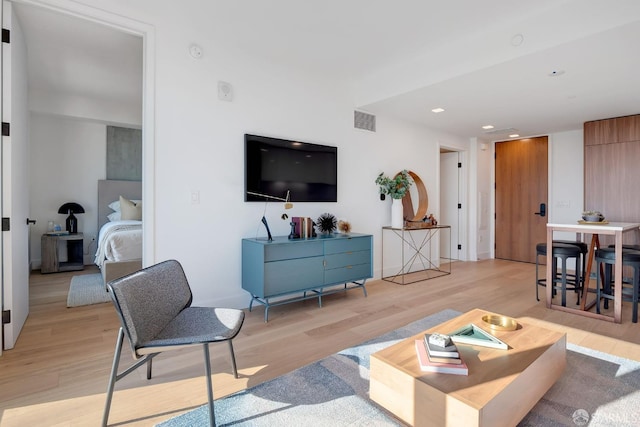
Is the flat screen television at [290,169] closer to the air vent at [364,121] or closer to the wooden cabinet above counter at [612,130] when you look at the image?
the air vent at [364,121]

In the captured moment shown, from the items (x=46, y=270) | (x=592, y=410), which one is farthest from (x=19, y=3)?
(x=592, y=410)

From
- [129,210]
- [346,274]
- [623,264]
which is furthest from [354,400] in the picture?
[129,210]

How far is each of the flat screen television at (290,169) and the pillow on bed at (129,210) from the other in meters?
2.87

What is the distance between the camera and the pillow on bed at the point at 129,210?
5.36 meters

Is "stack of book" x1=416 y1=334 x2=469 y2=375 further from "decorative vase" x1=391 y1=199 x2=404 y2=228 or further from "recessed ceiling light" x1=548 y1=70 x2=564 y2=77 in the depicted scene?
"decorative vase" x1=391 y1=199 x2=404 y2=228

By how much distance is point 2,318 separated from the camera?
2.40 m

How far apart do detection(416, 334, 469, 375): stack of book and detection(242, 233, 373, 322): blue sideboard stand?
1775 mm

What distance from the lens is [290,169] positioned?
12.5ft

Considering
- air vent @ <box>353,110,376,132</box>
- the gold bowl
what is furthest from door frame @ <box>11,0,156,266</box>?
the gold bowl

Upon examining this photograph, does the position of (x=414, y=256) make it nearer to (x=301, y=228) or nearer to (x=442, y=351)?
(x=301, y=228)

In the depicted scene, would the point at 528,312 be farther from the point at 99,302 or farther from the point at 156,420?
the point at 99,302

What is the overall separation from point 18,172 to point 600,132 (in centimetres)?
696

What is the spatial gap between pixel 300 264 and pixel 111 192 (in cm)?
433

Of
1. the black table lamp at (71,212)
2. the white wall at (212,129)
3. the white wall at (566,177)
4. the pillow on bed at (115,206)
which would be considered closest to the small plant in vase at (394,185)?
the white wall at (212,129)
